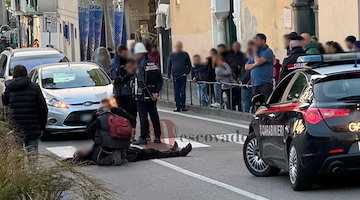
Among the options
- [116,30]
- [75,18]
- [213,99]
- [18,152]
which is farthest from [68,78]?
[75,18]

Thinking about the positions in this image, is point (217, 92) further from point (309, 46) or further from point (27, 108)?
point (27, 108)

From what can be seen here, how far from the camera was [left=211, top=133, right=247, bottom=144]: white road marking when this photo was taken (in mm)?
17516

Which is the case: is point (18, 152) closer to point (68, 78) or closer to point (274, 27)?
point (68, 78)

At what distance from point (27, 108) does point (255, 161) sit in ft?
10.8

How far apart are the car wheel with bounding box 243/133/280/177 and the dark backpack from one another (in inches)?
85.7

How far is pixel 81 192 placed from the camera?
8.26 meters

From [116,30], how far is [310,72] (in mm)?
31552

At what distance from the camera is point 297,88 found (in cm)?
1178

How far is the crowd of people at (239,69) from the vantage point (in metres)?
18.0

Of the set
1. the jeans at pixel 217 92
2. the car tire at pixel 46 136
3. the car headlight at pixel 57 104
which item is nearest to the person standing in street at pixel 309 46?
the jeans at pixel 217 92

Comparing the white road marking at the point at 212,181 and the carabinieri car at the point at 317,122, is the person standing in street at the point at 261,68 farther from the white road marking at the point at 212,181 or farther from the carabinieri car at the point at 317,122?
the carabinieri car at the point at 317,122

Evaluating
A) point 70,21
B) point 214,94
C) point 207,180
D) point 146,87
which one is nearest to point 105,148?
point 207,180

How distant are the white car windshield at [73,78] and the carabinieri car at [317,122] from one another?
26.8ft

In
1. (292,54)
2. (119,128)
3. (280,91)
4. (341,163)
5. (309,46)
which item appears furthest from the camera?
(309,46)
